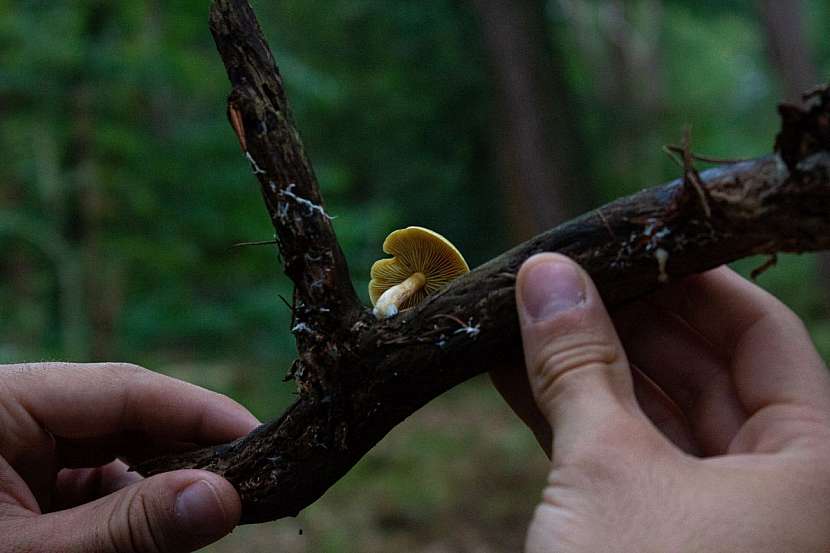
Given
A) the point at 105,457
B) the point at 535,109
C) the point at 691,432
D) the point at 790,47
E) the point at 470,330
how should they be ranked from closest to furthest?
1. the point at 470,330
2. the point at 691,432
3. the point at 105,457
4. the point at 535,109
5. the point at 790,47

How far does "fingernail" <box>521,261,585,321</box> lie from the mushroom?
24cm

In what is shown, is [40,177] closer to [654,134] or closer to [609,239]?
[609,239]

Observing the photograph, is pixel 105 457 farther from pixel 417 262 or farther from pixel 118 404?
pixel 417 262

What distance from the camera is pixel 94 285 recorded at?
11.7ft

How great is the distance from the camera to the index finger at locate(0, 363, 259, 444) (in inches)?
52.1

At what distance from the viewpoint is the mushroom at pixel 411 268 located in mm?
1192

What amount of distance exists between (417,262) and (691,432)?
610 mm

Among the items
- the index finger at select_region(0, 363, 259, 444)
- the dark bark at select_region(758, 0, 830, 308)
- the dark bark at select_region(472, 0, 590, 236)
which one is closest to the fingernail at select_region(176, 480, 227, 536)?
the index finger at select_region(0, 363, 259, 444)

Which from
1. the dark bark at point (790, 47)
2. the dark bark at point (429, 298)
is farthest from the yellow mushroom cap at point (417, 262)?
the dark bark at point (790, 47)

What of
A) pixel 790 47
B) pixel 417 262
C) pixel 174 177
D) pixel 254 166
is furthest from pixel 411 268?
pixel 790 47

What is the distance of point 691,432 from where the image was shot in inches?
46.3

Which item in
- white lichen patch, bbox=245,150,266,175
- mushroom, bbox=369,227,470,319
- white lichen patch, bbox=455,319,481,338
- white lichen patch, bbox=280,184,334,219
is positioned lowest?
white lichen patch, bbox=455,319,481,338

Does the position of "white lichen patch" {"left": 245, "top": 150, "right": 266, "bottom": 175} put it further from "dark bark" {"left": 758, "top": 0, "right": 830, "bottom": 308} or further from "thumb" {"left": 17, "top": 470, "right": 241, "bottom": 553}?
"dark bark" {"left": 758, "top": 0, "right": 830, "bottom": 308}

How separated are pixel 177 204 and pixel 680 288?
2.78m
